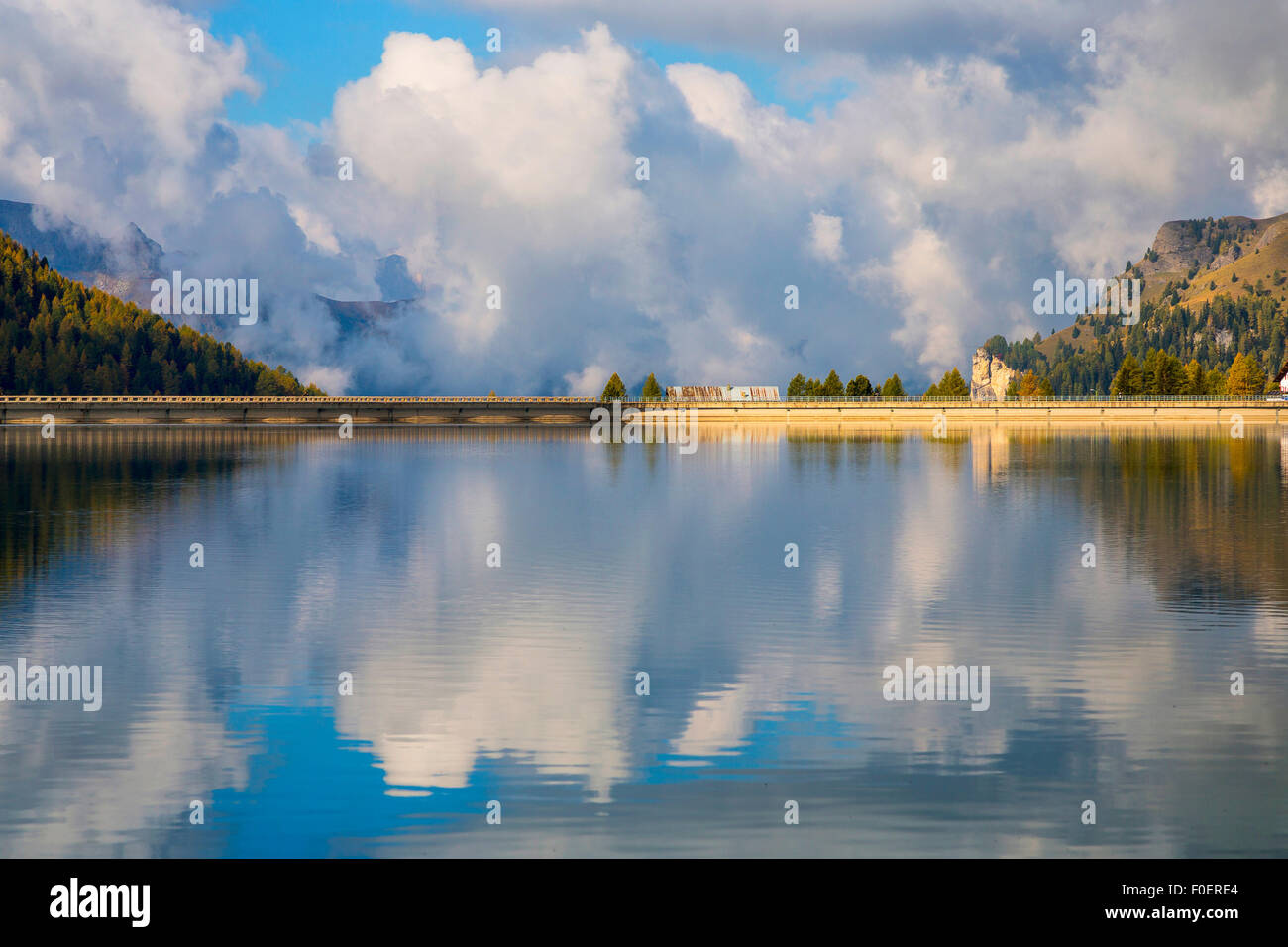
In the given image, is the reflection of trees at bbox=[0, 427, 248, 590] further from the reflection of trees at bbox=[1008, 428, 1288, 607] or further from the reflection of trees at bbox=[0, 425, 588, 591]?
the reflection of trees at bbox=[1008, 428, 1288, 607]

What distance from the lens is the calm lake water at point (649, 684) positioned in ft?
53.0

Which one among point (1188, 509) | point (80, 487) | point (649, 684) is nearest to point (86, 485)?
point (80, 487)

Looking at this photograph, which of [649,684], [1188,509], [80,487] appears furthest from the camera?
[80,487]

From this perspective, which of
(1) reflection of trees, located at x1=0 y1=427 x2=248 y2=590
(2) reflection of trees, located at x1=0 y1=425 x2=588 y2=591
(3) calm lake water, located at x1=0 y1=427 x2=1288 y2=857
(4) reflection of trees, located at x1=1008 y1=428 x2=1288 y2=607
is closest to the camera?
(3) calm lake water, located at x1=0 y1=427 x2=1288 y2=857

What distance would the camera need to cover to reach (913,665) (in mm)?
25031

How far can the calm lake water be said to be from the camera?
1616 cm

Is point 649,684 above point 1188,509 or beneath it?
beneath

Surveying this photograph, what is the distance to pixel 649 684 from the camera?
2367 cm

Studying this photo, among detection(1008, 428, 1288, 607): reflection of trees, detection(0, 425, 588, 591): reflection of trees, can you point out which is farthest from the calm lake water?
detection(0, 425, 588, 591): reflection of trees

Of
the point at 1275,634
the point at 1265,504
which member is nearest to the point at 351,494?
the point at 1265,504

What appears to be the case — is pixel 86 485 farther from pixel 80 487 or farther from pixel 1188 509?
pixel 1188 509

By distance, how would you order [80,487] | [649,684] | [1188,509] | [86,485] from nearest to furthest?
1. [649,684]
2. [1188,509]
3. [80,487]
4. [86,485]
